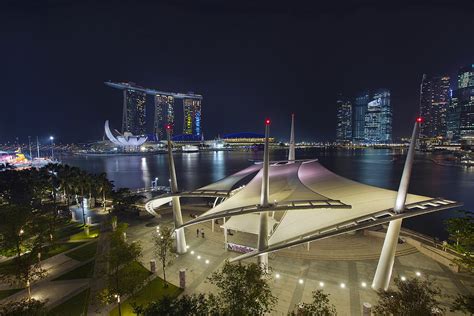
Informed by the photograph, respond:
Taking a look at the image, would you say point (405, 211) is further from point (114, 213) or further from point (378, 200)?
point (114, 213)

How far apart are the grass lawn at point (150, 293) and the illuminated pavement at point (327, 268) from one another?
82 cm

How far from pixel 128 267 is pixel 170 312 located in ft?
26.1

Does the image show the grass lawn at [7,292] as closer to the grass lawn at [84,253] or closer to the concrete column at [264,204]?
the grass lawn at [84,253]

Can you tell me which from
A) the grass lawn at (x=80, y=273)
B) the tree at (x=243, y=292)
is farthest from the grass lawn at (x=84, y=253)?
the tree at (x=243, y=292)

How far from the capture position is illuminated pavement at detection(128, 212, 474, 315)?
15.9m

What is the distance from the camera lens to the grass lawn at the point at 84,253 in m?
21.9

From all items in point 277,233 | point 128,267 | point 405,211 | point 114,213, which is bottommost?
point 114,213

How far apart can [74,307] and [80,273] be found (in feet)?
14.7

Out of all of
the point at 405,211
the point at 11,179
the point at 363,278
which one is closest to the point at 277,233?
the point at 363,278

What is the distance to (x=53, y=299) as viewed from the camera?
16172 millimetres

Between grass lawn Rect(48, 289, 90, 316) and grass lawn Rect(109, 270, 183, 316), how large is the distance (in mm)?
1995

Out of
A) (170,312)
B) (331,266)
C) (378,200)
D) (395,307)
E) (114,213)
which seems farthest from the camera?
(114,213)

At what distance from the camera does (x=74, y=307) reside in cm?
1530

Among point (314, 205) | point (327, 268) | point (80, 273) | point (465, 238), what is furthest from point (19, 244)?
point (465, 238)
